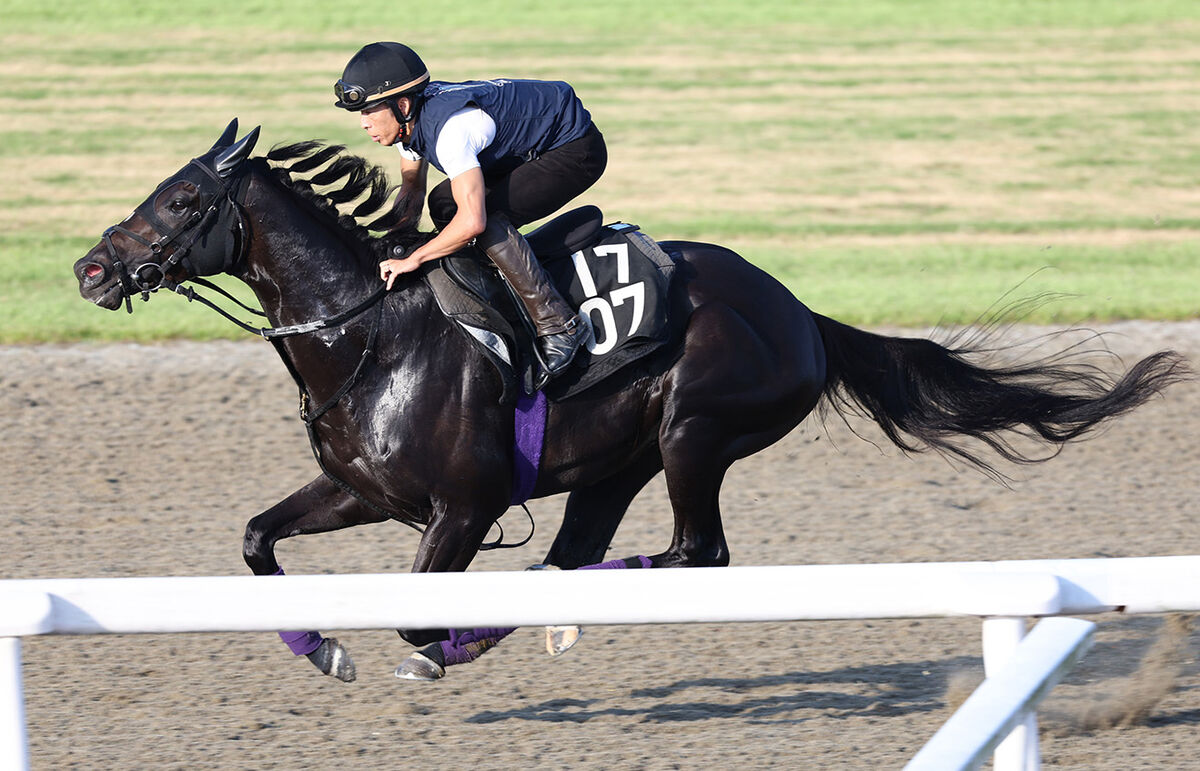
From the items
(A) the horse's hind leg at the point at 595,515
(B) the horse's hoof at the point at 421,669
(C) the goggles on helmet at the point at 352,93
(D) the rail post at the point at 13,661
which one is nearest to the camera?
(D) the rail post at the point at 13,661

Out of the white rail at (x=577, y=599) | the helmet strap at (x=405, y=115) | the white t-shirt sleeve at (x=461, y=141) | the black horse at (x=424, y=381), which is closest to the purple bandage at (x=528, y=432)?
the black horse at (x=424, y=381)

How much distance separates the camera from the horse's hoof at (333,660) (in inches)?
173

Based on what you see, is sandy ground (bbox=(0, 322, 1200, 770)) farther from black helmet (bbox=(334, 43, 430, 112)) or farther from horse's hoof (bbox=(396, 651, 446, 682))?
black helmet (bbox=(334, 43, 430, 112))

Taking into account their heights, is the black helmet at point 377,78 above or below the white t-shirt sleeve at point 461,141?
above

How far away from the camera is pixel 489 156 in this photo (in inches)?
177

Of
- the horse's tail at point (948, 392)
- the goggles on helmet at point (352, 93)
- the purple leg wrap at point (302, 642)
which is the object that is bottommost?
the purple leg wrap at point (302, 642)

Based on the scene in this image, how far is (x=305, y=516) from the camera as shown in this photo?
15.0 ft

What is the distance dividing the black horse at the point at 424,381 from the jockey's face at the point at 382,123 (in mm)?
218

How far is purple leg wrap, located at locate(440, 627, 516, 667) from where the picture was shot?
172 inches

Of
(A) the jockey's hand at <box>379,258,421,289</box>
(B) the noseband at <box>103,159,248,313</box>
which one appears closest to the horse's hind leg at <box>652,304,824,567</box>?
(A) the jockey's hand at <box>379,258,421,289</box>

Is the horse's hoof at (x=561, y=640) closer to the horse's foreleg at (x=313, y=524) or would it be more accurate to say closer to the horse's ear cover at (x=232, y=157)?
the horse's foreleg at (x=313, y=524)

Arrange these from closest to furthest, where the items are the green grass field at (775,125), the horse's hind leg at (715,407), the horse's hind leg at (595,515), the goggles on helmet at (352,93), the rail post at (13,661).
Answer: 1. the rail post at (13,661)
2. the goggles on helmet at (352,93)
3. the horse's hind leg at (715,407)
4. the horse's hind leg at (595,515)
5. the green grass field at (775,125)

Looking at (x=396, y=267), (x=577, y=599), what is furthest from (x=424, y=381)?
(x=577, y=599)

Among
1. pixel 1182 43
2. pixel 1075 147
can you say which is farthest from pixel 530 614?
pixel 1182 43
